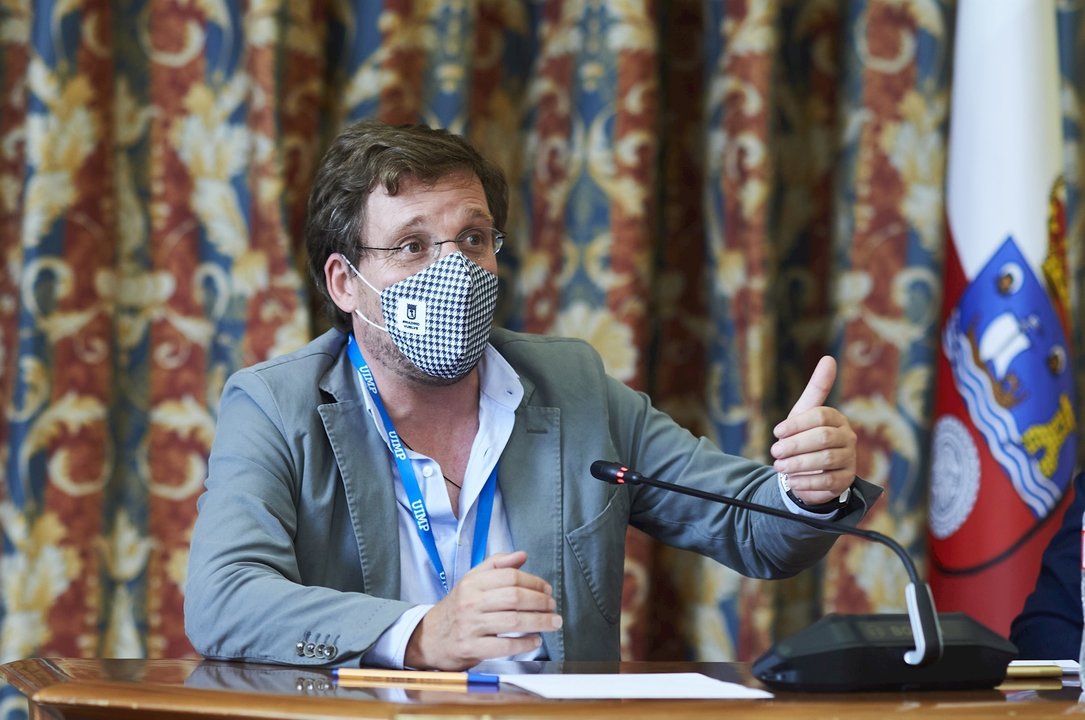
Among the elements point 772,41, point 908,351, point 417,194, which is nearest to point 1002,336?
point 908,351

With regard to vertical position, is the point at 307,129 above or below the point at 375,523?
above

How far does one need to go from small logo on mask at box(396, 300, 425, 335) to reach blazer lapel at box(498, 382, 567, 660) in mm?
236

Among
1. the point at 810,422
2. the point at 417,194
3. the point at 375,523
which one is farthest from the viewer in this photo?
the point at 417,194

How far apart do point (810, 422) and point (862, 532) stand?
0.31 meters

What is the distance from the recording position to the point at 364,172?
7.00 ft

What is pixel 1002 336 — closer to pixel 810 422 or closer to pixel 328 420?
pixel 810 422

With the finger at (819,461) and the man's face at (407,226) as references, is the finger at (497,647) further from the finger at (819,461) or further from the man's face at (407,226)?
the man's face at (407,226)

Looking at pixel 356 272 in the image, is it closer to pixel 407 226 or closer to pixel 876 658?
pixel 407 226

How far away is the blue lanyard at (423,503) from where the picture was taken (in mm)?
1991

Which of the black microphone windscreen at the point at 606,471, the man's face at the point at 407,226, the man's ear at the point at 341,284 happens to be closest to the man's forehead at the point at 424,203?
the man's face at the point at 407,226

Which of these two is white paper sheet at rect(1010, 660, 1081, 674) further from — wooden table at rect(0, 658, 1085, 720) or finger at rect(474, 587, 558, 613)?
finger at rect(474, 587, 558, 613)

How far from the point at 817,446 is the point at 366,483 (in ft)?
2.23

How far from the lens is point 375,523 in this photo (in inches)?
77.2

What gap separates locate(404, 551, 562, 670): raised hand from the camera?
58.6 inches
